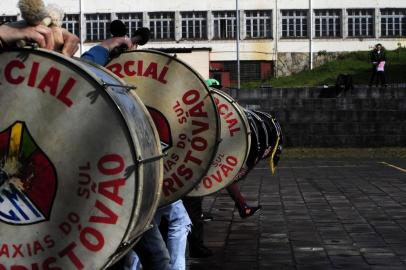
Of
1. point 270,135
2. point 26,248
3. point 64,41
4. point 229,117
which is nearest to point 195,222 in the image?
point 229,117

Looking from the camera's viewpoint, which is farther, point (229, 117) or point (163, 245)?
point (229, 117)

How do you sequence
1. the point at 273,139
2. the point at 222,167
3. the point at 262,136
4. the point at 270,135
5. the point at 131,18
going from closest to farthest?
the point at 222,167
the point at 262,136
the point at 270,135
the point at 273,139
the point at 131,18

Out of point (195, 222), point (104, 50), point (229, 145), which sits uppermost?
point (104, 50)

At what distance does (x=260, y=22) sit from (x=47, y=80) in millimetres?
49364

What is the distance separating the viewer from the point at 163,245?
593 cm

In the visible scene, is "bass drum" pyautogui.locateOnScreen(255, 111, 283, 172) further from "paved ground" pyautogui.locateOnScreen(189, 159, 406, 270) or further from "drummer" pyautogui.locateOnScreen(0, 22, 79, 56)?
"drummer" pyautogui.locateOnScreen(0, 22, 79, 56)

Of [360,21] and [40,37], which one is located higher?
[360,21]

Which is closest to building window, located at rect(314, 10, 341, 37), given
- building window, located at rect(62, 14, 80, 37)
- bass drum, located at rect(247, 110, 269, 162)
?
building window, located at rect(62, 14, 80, 37)

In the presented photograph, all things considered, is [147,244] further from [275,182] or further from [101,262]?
[275,182]

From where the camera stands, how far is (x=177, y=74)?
6.16 meters

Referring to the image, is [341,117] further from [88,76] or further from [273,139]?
[88,76]

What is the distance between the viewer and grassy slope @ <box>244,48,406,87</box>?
42750 mm

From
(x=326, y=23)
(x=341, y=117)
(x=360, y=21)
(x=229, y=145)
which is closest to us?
(x=229, y=145)

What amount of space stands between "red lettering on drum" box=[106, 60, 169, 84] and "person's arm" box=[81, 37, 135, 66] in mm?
95
